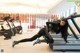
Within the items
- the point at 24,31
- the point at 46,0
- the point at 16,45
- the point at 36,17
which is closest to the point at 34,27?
the point at 36,17

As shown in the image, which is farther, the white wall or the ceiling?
the ceiling

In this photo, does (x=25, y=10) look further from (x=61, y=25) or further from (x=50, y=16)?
(x=61, y=25)

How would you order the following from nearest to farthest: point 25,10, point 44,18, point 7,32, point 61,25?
point 61,25 < point 7,32 < point 44,18 < point 25,10

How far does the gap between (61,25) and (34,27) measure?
29.5 ft

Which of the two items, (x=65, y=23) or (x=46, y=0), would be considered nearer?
(x=65, y=23)

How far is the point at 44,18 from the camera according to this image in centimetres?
1492

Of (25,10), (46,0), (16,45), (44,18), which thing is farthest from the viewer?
(25,10)

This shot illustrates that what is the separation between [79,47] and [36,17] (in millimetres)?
9206

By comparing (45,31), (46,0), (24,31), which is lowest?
(24,31)

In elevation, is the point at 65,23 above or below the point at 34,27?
above

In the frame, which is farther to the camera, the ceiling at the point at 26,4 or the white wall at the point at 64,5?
the ceiling at the point at 26,4

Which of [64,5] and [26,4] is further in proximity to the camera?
A: [26,4]

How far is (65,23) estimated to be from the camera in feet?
20.2

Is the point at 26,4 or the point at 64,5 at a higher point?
the point at 26,4
